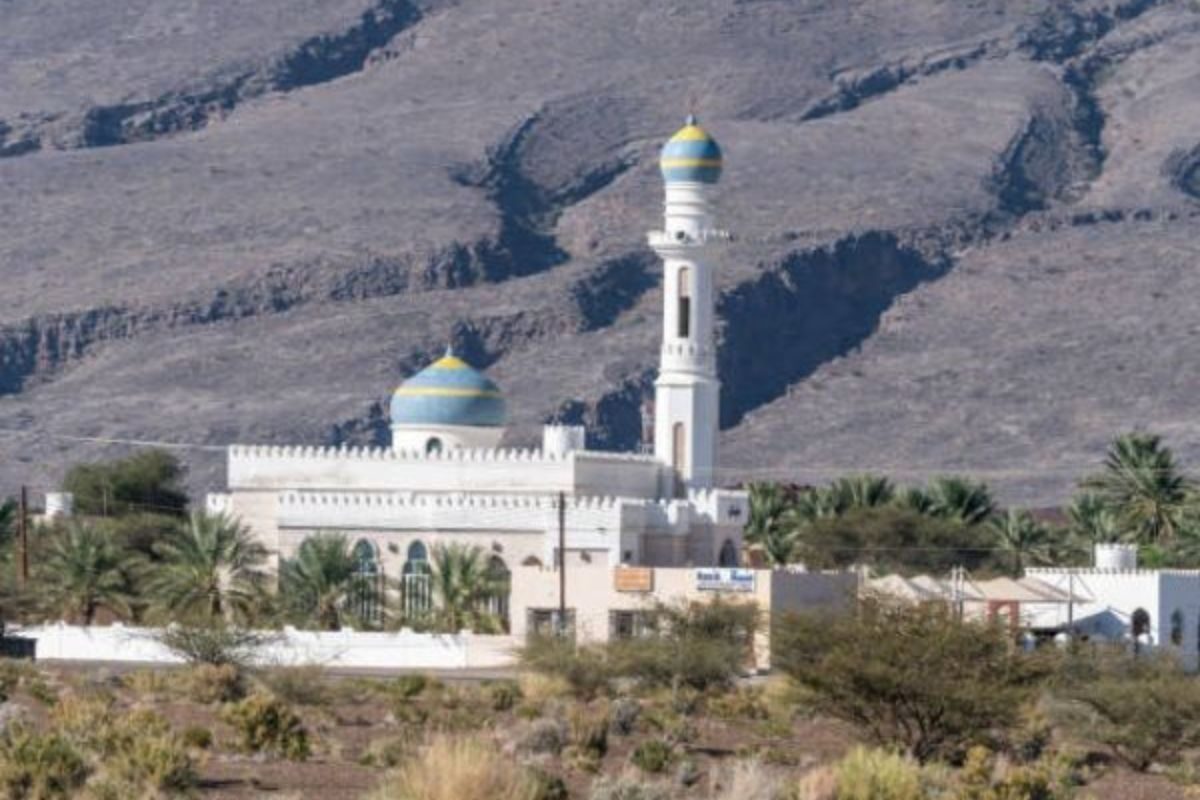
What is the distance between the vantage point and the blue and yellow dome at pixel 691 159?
111688 millimetres

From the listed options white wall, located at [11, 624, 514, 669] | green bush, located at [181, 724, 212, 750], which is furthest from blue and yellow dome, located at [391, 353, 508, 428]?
green bush, located at [181, 724, 212, 750]

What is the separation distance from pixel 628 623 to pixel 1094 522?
80.6 ft

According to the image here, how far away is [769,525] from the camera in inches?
4365

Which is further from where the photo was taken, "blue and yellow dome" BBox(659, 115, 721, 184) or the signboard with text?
"blue and yellow dome" BBox(659, 115, 721, 184)

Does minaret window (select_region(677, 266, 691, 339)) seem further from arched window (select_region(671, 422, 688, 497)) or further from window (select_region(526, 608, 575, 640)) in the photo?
window (select_region(526, 608, 575, 640))

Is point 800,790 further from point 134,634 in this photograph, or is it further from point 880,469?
point 880,469

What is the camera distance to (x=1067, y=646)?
78812mm

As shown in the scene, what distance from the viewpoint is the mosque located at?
9456 cm

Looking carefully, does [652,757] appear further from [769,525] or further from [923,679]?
[769,525]

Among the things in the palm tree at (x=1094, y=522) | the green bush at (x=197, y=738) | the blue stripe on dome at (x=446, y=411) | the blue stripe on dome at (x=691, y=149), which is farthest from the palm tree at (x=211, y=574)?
the green bush at (x=197, y=738)

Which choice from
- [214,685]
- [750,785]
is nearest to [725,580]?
[214,685]

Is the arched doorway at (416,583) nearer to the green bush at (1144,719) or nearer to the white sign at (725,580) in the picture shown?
the white sign at (725,580)

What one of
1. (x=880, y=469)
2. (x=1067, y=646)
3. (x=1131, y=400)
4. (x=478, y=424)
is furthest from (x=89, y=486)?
(x=1131, y=400)

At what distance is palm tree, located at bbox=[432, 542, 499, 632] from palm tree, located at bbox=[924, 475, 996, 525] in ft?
63.7
